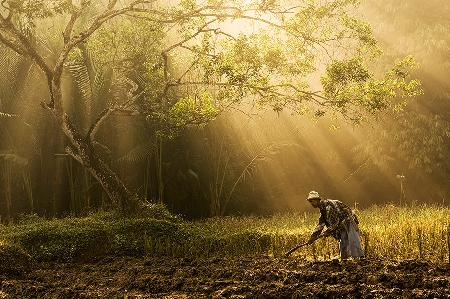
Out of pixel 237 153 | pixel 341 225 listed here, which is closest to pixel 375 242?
pixel 341 225

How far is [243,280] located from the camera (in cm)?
806

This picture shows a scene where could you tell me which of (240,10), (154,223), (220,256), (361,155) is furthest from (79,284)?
(361,155)

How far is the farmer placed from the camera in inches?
345

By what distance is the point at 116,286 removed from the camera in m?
8.54

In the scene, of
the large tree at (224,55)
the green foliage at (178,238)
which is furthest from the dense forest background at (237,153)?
the green foliage at (178,238)

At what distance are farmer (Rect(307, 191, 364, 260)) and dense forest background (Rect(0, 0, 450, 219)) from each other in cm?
889

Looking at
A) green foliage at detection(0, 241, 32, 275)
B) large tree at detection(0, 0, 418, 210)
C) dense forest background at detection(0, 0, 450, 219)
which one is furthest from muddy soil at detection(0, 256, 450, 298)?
dense forest background at detection(0, 0, 450, 219)

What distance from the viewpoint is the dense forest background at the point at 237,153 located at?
18.3m

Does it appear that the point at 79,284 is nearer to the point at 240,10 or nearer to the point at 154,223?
the point at 154,223

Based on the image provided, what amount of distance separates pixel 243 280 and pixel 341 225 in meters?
1.58

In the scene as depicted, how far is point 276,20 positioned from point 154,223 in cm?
480

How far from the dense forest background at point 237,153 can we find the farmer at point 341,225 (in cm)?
889

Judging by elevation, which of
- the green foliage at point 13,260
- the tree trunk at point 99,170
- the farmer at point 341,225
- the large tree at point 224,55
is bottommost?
the green foliage at point 13,260

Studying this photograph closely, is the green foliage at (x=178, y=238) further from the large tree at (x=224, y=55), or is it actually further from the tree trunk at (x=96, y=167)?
the large tree at (x=224, y=55)
